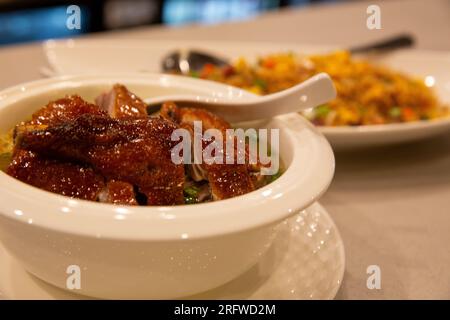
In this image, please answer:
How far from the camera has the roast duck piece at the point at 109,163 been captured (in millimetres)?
903

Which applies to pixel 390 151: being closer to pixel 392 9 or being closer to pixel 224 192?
pixel 224 192

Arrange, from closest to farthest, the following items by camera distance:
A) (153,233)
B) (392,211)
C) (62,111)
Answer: (153,233) → (62,111) → (392,211)

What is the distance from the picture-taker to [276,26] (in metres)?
3.08

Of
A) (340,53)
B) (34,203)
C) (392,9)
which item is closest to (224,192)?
(34,203)

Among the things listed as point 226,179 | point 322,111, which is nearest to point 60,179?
point 226,179

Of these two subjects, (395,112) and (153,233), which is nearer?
(153,233)

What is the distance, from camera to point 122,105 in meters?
1.08

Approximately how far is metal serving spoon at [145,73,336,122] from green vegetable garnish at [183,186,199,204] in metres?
0.26

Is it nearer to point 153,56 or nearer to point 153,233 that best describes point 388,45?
point 153,56

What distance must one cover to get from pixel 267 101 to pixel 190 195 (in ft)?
0.93

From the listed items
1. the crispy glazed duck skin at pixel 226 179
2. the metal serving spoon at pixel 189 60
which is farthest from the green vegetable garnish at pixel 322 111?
the crispy glazed duck skin at pixel 226 179

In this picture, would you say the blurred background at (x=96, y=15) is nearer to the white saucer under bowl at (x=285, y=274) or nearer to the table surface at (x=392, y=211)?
the table surface at (x=392, y=211)

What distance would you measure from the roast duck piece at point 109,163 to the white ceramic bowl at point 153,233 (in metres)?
0.08
